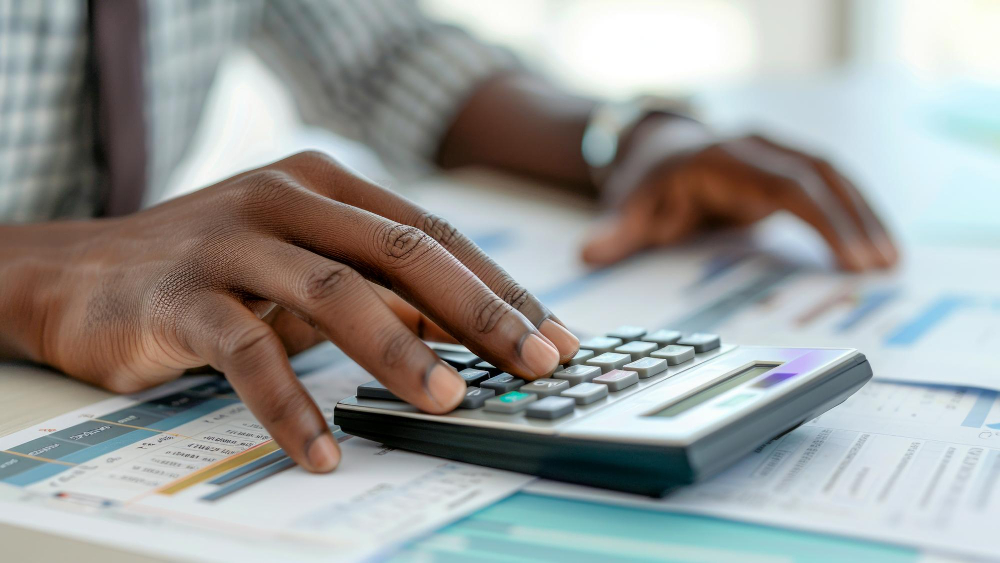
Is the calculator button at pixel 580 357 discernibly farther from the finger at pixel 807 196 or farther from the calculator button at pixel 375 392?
the finger at pixel 807 196

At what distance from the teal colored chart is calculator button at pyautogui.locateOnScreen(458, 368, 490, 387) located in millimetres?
81

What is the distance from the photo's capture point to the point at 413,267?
17.9 inches

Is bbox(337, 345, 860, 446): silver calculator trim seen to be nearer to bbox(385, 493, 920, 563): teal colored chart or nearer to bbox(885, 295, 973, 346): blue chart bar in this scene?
bbox(385, 493, 920, 563): teal colored chart

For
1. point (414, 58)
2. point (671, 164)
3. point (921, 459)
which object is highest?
point (414, 58)

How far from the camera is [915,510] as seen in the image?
34 centimetres

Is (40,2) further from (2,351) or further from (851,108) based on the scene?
(851,108)

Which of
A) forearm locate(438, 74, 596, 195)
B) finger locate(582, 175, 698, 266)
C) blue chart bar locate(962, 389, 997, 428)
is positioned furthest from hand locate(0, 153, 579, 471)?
forearm locate(438, 74, 596, 195)

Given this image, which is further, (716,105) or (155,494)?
(716,105)

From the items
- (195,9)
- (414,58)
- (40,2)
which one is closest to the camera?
Answer: (40,2)

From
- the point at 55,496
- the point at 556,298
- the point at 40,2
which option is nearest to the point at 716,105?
the point at 556,298

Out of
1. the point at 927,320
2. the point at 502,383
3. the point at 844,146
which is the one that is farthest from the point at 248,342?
the point at 844,146

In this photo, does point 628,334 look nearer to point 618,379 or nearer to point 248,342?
point 618,379

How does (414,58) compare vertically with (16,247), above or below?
above

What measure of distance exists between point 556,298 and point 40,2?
46cm
